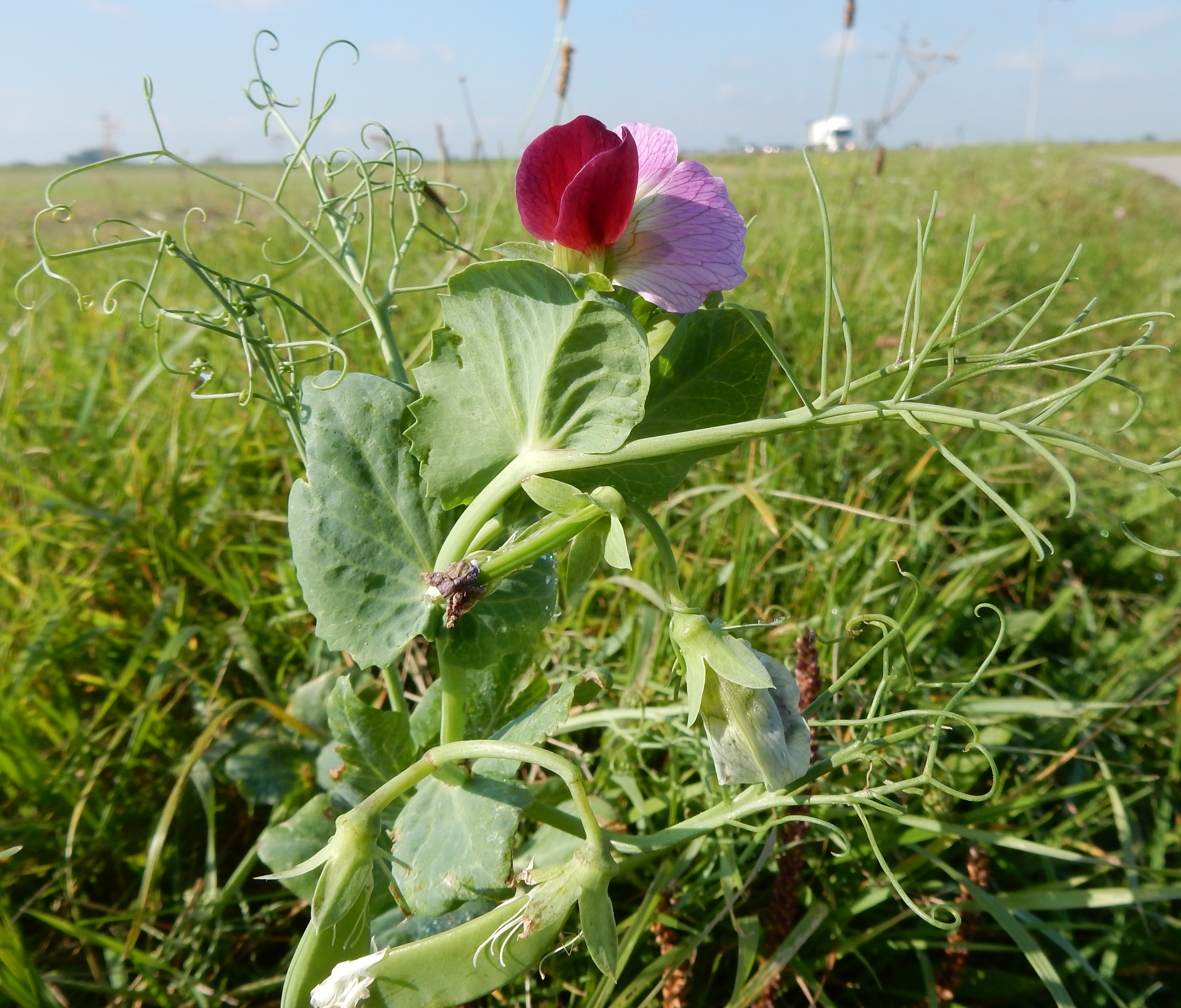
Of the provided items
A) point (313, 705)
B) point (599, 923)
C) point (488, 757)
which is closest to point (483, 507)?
point (488, 757)

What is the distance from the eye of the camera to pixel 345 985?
534mm

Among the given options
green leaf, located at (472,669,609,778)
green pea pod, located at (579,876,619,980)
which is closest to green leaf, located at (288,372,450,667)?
green leaf, located at (472,669,609,778)

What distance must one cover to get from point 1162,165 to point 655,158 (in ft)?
63.5

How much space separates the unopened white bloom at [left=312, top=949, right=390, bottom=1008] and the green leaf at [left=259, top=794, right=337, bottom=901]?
0.31 metres

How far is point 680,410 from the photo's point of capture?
0.62 meters

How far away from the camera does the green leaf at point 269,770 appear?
3.30 feet

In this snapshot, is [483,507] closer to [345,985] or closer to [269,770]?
[345,985]

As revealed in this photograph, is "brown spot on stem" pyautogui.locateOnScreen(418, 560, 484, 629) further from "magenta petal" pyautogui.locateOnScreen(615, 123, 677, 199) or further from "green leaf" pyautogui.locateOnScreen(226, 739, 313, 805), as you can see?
"green leaf" pyautogui.locateOnScreen(226, 739, 313, 805)

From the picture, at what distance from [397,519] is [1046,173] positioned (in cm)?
949

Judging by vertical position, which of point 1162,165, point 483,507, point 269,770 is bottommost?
point 269,770

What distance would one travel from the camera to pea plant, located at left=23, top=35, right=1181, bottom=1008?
20.2 inches

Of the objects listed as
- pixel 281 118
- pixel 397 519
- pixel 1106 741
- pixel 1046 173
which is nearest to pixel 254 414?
pixel 281 118

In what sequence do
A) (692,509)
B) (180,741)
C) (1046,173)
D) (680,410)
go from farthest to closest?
1. (1046,173)
2. (692,509)
3. (180,741)
4. (680,410)

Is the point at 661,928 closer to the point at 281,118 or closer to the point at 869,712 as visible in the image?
the point at 869,712
